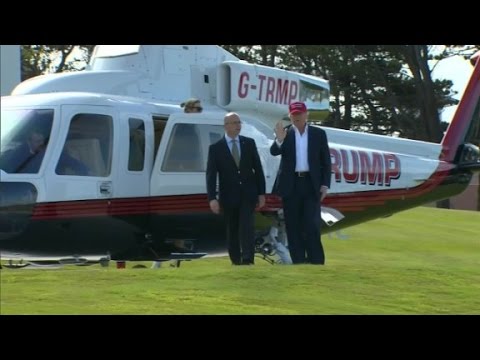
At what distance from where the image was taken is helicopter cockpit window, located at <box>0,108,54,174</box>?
8.89 m

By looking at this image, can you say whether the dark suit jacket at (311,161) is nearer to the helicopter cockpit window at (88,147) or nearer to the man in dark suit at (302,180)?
the man in dark suit at (302,180)

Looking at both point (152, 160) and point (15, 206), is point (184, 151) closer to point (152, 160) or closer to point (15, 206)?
point (152, 160)

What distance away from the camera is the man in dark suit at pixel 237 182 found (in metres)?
8.55

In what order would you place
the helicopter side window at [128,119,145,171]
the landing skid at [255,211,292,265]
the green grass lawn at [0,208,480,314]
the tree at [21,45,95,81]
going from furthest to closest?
1. the tree at [21,45,95,81]
2. the landing skid at [255,211,292,265]
3. the helicopter side window at [128,119,145,171]
4. the green grass lawn at [0,208,480,314]

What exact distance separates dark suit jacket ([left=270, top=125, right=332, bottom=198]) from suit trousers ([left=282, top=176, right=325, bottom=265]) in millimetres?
60

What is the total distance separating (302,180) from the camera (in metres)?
8.27

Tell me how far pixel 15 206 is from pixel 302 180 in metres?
2.85

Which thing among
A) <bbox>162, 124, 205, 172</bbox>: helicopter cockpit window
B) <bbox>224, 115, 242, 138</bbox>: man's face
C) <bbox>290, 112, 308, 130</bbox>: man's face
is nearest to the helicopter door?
<bbox>162, 124, 205, 172</bbox>: helicopter cockpit window

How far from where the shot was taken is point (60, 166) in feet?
29.7

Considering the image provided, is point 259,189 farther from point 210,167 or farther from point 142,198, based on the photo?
point 142,198

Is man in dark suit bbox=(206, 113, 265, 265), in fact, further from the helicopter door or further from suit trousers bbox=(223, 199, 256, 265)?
the helicopter door

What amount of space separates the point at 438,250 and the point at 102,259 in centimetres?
624

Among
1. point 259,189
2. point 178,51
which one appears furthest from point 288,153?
point 178,51
